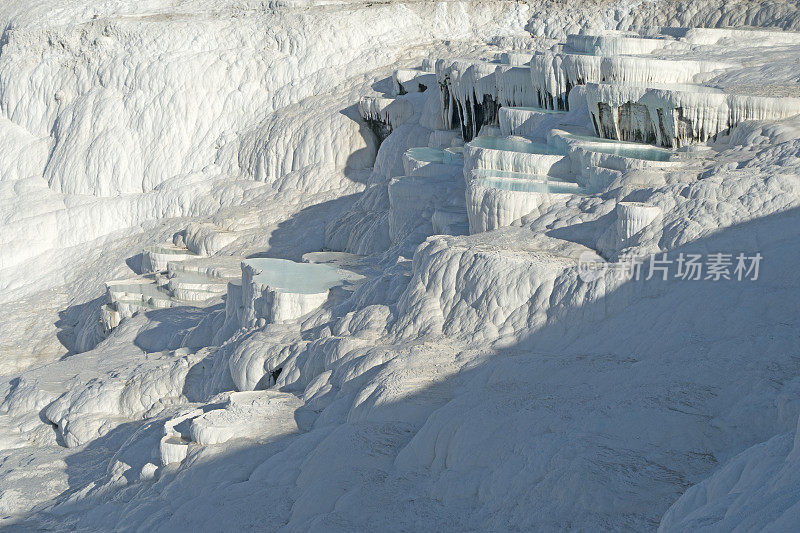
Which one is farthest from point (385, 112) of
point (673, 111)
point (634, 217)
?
point (634, 217)

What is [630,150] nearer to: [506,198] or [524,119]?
[506,198]

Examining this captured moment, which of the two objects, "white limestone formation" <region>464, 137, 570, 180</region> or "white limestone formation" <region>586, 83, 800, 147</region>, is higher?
"white limestone formation" <region>586, 83, 800, 147</region>

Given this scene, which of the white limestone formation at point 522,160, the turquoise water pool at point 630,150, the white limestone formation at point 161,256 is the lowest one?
the white limestone formation at point 161,256

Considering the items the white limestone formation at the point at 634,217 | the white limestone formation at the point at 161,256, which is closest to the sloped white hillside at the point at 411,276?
the white limestone formation at the point at 634,217

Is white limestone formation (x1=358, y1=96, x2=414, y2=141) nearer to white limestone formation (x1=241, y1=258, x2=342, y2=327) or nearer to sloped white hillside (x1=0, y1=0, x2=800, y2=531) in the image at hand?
sloped white hillside (x1=0, y1=0, x2=800, y2=531)

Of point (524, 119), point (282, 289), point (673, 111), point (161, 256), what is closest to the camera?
point (673, 111)

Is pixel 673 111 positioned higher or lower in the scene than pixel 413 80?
higher

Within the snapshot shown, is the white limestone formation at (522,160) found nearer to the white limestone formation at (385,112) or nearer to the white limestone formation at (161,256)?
the white limestone formation at (385,112)

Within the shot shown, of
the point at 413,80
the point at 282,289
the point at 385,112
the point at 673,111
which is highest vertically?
the point at 673,111

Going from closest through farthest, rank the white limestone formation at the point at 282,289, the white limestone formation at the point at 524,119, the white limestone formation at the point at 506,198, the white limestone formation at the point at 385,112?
1. the white limestone formation at the point at 506,198
2. the white limestone formation at the point at 282,289
3. the white limestone formation at the point at 524,119
4. the white limestone formation at the point at 385,112

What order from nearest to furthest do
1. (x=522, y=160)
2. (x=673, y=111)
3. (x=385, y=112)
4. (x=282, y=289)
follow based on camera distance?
(x=673, y=111) → (x=282, y=289) → (x=522, y=160) → (x=385, y=112)

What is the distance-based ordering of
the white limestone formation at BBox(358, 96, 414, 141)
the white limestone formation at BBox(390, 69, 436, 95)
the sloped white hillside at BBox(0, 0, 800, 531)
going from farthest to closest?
the white limestone formation at BBox(390, 69, 436, 95), the white limestone formation at BBox(358, 96, 414, 141), the sloped white hillside at BBox(0, 0, 800, 531)

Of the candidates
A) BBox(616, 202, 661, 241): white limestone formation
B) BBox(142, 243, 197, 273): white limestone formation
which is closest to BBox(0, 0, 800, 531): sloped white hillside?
BBox(616, 202, 661, 241): white limestone formation
